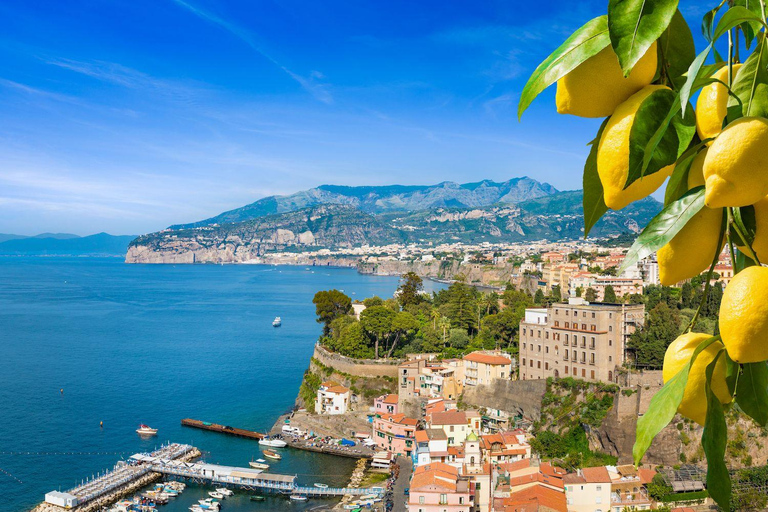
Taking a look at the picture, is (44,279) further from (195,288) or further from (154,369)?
(154,369)

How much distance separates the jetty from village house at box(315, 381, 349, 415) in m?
3.13

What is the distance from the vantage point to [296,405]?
19547 millimetres

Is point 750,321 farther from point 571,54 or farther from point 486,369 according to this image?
point 486,369

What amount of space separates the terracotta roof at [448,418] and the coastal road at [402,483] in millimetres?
1572

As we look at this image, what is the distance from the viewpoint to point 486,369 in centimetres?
1550

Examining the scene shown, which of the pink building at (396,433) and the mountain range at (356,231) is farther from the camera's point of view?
the mountain range at (356,231)

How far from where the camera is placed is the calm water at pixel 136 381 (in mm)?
15477

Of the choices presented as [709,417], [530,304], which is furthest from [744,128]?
[530,304]

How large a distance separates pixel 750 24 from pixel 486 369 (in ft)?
51.0

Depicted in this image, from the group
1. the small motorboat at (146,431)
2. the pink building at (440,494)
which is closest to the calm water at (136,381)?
the small motorboat at (146,431)

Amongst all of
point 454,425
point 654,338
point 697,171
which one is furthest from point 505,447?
point 697,171

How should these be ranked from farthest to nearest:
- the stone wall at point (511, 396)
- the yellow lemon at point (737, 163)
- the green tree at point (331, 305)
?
the green tree at point (331, 305)
the stone wall at point (511, 396)
the yellow lemon at point (737, 163)

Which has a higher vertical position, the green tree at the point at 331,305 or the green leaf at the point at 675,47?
the green leaf at the point at 675,47

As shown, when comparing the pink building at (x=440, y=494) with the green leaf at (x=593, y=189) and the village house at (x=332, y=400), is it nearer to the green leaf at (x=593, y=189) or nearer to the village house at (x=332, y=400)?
Answer: the village house at (x=332, y=400)
